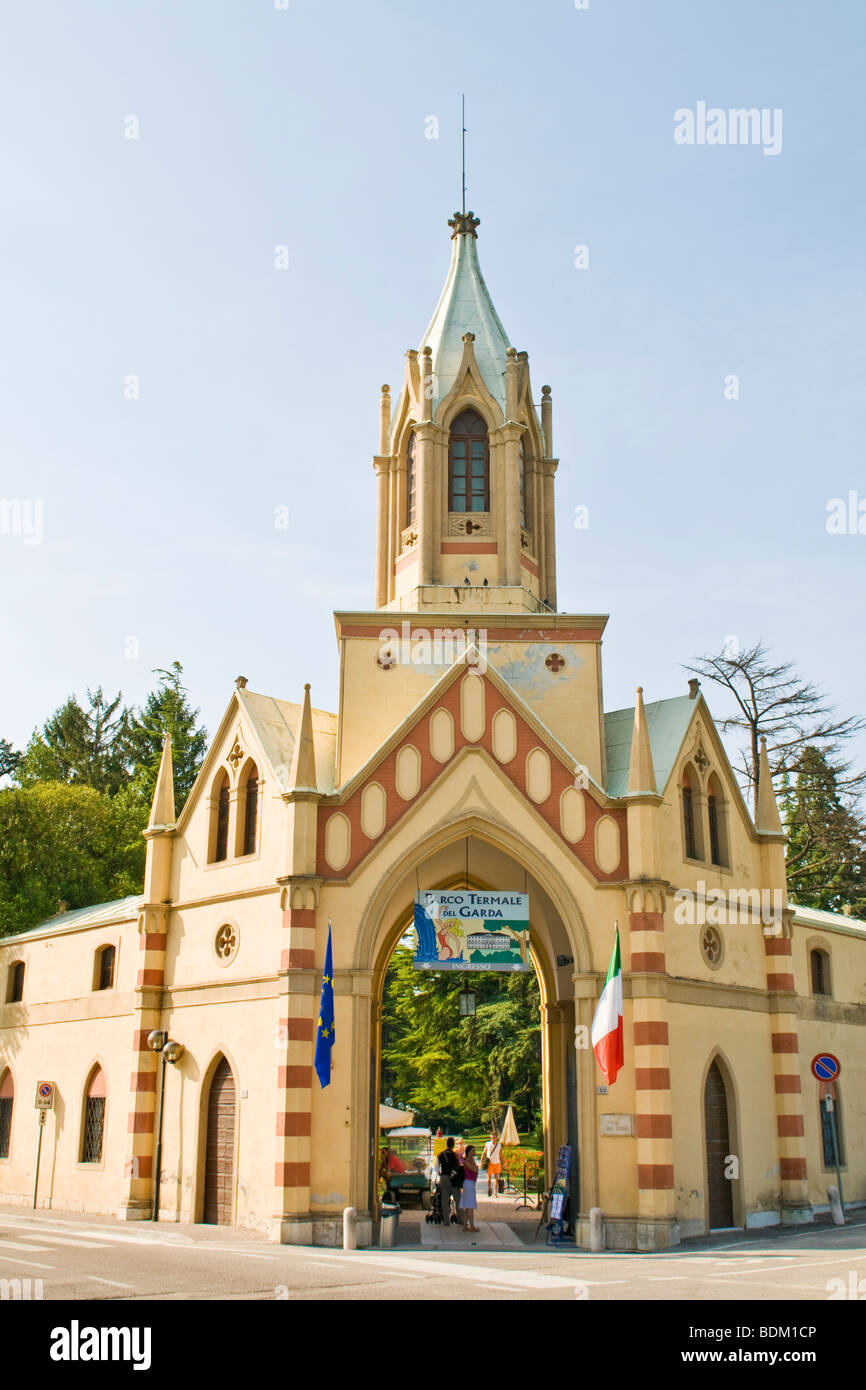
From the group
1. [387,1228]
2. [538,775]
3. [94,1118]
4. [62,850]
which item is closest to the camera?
[387,1228]

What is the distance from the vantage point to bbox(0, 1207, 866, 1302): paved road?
14367mm

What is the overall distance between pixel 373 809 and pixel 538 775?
3414 millimetres

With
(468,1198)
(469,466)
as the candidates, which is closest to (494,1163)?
(468,1198)

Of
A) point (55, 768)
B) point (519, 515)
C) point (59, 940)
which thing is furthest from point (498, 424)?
point (55, 768)

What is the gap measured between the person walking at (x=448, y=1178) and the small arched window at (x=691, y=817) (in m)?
7.99

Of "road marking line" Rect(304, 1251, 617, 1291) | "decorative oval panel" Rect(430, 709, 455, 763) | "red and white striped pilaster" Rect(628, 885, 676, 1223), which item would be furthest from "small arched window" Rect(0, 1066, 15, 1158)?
"red and white striped pilaster" Rect(628, 885, 676, 1223)

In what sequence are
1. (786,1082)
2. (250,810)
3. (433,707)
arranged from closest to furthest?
(433,707) < (786,1082) < (250,810)

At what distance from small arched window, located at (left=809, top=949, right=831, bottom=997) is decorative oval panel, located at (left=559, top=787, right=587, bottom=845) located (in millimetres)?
10123

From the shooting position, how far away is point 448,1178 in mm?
25672

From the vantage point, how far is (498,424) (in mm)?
29969

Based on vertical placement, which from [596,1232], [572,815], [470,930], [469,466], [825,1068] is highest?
[469,466]

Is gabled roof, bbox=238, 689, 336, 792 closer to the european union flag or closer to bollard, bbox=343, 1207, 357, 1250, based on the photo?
the european union flag

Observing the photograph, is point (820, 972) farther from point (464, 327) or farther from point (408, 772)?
point (464, 327)

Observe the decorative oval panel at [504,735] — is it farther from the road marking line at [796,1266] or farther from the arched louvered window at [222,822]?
the road marking line at [796,1266]
